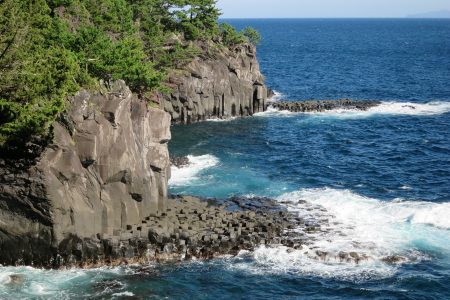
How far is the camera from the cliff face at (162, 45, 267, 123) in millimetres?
104500

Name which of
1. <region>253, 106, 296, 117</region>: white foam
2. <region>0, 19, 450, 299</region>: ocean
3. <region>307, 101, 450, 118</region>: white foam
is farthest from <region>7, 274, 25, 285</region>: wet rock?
<region>307, 101, 450, 118</region>: white foam

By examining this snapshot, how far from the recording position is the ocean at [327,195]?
4675 centimetres

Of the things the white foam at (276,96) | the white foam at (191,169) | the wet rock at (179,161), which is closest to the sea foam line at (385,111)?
the white foam at (276,96)

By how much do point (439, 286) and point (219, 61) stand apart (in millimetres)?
72951

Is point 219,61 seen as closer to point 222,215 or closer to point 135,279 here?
point 222,215

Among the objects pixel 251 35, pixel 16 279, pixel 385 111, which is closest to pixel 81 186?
pixel 16 279

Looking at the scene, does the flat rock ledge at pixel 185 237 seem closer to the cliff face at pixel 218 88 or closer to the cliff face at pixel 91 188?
the cliff face at pixel 91 188

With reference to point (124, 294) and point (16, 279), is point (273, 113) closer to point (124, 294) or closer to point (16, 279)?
point (124, 294)

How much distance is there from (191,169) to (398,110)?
5845 centimetres

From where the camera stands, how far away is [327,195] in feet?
226

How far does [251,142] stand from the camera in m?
95.0

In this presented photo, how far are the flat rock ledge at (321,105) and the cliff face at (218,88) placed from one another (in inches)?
234

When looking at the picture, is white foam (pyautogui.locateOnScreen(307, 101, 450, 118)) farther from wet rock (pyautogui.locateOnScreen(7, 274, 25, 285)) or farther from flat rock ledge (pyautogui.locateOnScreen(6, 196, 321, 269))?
wet rock (pyautogui.locateOnScreen(7, 274, 25, 285))

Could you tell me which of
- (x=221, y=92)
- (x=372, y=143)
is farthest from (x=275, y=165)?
(x=221, y=92)
